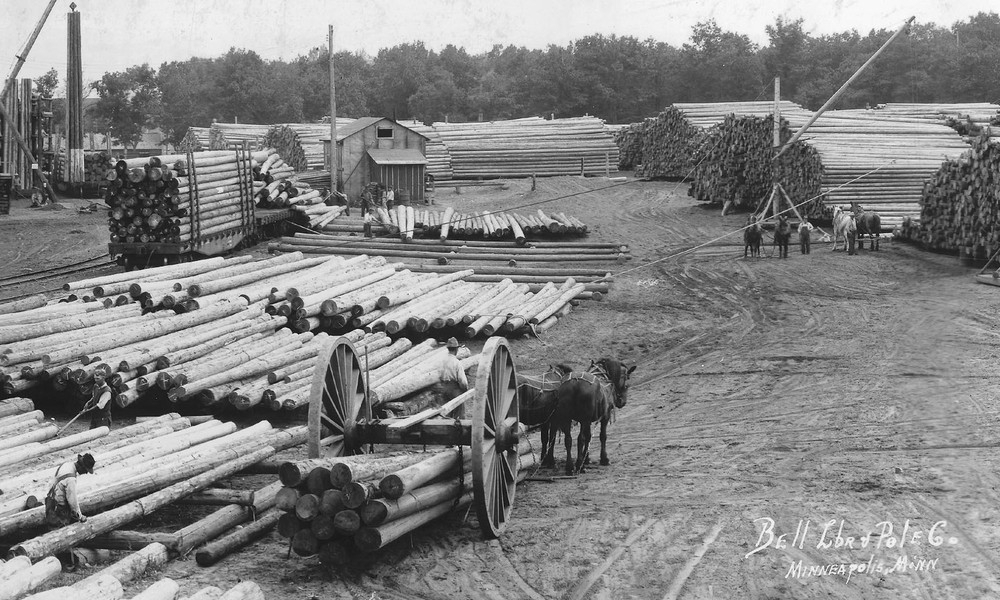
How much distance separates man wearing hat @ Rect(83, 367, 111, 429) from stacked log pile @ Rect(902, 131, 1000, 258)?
2038 cm

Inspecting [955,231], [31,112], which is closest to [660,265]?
[955,231]

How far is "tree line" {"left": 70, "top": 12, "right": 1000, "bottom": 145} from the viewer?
7100 cm

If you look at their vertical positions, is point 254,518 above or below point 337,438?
below

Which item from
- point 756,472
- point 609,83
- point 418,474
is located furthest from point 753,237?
point 609,83

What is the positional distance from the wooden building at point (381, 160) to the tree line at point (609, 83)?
3209cm

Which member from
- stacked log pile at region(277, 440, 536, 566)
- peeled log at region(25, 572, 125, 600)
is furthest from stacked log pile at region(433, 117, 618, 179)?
peeled log at region(25, 572, 125, 600)

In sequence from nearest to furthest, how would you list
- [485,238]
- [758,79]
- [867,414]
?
1. [867,414]
2. [485,238]
3. [758,79]

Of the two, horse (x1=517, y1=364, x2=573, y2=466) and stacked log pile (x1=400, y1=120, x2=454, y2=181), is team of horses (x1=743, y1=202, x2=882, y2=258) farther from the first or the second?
stacked log pile (x1=400, y1=120, x2=454, y2=181)

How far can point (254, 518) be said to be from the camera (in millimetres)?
9852

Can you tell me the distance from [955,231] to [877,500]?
61.6ft

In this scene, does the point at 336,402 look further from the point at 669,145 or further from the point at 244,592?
the point at 669,145

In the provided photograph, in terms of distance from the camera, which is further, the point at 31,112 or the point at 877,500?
the point at 31,112

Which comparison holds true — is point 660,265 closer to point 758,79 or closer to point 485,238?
point 485,238

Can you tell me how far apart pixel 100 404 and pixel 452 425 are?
6.29m
